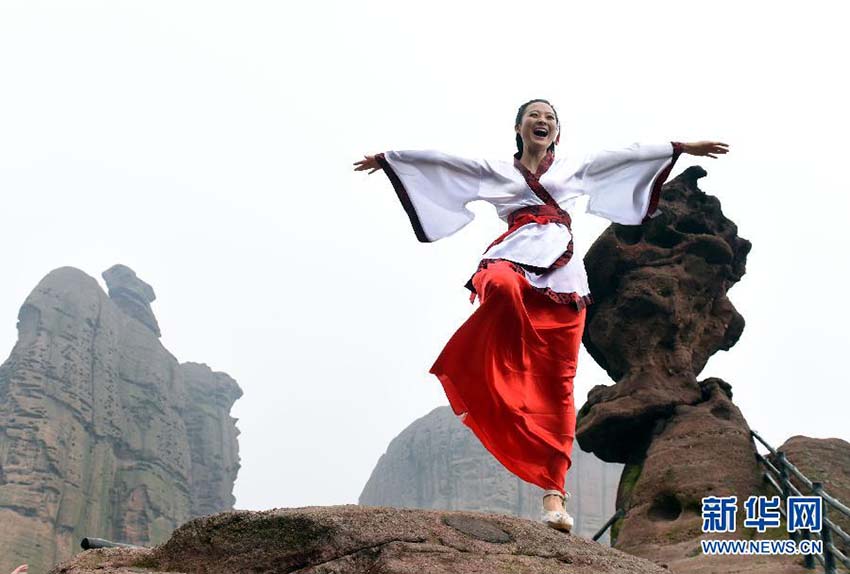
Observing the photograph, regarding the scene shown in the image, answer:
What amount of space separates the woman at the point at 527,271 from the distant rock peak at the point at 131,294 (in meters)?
49.0

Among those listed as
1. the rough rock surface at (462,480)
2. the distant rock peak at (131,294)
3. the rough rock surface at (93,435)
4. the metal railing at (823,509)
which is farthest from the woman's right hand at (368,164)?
the distant rock peak at (131,294)

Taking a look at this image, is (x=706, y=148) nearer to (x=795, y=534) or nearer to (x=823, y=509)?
(x=823, y=509)

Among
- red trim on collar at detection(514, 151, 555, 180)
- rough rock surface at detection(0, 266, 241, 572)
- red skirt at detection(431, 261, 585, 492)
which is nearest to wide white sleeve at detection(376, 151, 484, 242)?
red trim on collar at detection(514, 151, 555, 180)

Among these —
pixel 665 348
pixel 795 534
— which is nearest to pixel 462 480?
pixel 665 348

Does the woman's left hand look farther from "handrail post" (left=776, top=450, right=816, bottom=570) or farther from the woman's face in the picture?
"handrail post" (left=776, top=450, right=816, bottom=570)

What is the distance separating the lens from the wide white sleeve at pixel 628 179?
20.3 ft

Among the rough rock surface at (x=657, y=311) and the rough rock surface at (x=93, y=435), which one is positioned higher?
the rough rock surface at (x=93, y=435)

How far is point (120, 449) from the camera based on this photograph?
41.8 metres

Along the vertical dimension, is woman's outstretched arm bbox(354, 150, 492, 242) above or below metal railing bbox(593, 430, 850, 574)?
above

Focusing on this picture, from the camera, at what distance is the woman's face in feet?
19.5

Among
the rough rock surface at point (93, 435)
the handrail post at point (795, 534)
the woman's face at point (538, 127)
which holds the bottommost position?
the handrail post at point (795, 534)

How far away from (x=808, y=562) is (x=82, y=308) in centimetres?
4320

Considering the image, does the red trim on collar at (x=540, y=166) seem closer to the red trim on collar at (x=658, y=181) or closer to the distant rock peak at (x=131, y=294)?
the red trim on collar at (x=658, y=181)

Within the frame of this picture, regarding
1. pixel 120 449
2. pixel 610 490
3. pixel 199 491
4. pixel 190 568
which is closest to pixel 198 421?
pixel 199 491
